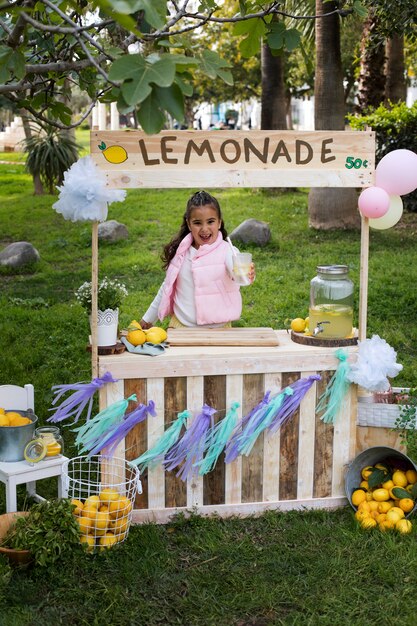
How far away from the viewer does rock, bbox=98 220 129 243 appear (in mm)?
10828

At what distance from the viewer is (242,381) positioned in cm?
397

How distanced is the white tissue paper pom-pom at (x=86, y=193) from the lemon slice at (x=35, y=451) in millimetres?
1044

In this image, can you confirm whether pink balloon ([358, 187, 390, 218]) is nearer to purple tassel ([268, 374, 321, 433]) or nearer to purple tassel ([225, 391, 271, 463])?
purple tassel ([268, 374, 321, 433])

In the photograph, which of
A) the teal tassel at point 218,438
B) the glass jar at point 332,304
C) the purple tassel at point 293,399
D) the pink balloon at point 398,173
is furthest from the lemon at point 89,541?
the pink balloon at point 398,173

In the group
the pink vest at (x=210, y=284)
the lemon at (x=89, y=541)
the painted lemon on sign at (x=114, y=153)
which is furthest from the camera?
the pink vest at (x=210, y=284)

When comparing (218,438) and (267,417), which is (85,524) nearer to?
(218,438)

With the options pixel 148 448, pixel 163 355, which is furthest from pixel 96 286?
pixel 148 448

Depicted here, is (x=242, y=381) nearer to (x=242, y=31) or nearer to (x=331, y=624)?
(x=331, y=624)

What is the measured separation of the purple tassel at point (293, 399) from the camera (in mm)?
3961

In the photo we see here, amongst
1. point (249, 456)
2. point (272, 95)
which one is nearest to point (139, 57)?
point (249, 456)

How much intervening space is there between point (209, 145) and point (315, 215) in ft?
23.4

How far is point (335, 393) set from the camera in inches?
157

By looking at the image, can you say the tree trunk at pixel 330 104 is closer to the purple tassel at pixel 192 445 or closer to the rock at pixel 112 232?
the rock at pixel 112 232

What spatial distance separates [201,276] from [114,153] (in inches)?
34.4
